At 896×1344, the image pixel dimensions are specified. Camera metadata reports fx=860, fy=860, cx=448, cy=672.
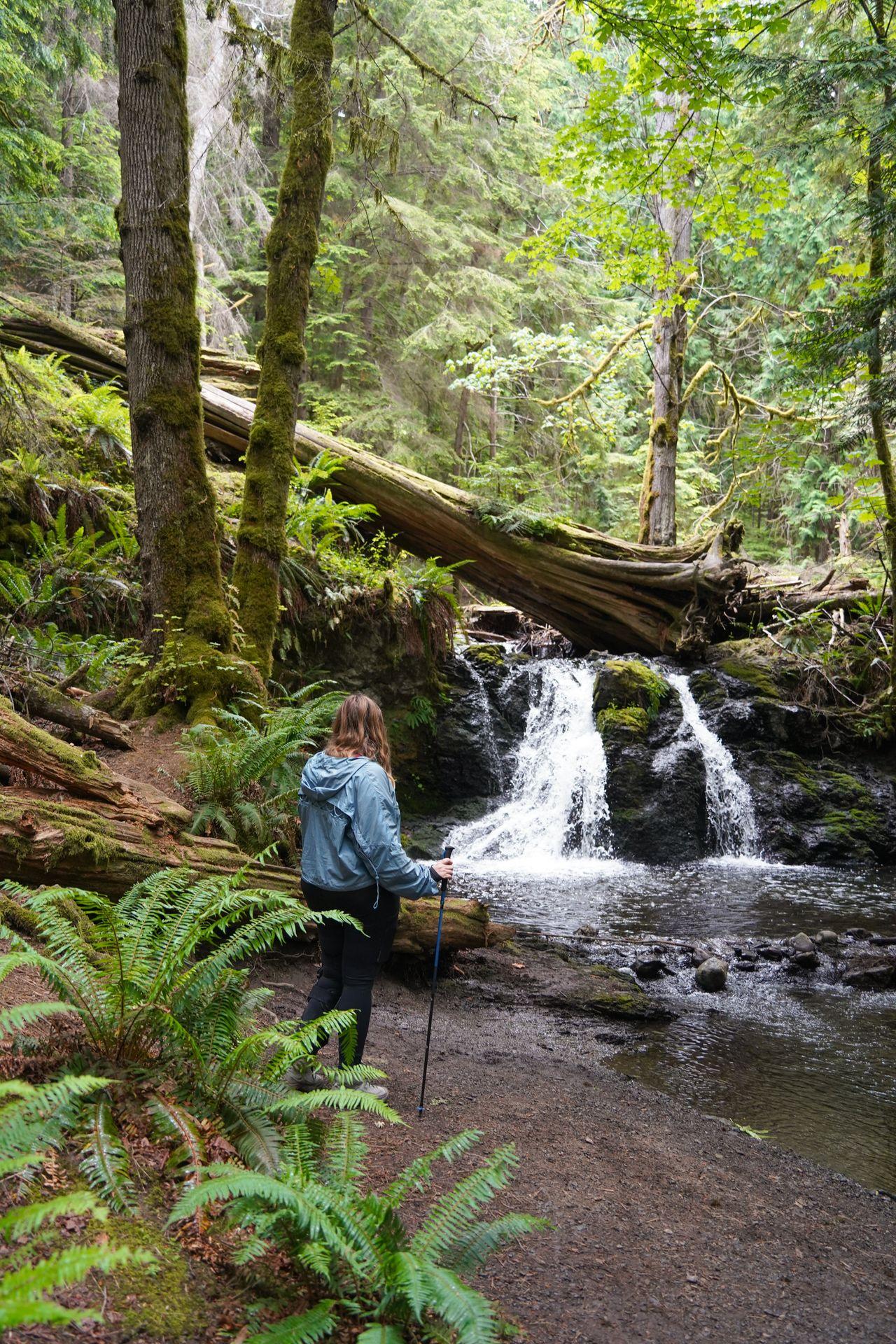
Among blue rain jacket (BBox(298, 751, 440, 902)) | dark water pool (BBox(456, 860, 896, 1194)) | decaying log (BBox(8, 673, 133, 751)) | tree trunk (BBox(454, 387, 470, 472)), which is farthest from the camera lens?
tree trunk (BBox(454, 387, 470, 472))

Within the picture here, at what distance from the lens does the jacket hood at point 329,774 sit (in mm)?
4051

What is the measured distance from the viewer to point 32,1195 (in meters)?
2.13

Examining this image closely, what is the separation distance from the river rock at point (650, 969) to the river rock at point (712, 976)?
28 centimetres

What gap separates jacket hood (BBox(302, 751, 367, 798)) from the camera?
4051 millimetres

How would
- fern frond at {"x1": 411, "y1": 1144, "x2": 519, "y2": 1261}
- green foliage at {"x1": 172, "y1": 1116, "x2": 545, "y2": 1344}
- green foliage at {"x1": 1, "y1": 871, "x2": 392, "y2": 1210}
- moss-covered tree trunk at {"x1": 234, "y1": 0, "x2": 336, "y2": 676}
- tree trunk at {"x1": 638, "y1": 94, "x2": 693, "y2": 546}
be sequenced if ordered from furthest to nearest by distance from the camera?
tree trunk at {"x1": 638, "y1": 94, "x2": 693, "y2": 546} < moss-covered tree trunk at {"x1": 234, "y1": 0, "x2": 336, "y2": 676} < green foliage at {"x1": 1, "y1": 871, "x2": 392, "y2": 1210} < fern frond at {"x1": 411, "y1": 1144, "x2": 519, "y2": 1261} < green foliage at {"x1": 172, "y1": 1116, "x2": 545, "y2": 1344}

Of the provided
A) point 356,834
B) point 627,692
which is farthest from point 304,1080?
point 627,692

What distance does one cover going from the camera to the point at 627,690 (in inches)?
523

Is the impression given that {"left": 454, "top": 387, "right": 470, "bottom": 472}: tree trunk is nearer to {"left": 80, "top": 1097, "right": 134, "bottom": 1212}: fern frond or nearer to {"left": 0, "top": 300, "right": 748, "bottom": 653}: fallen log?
{"left": 0, "top": 300, "right": 748, "bottom": 653}: fallen log

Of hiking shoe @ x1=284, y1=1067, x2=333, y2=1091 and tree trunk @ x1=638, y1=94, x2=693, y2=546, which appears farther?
tree trunk @ x1=638, y1=94, x2=693, y2=546

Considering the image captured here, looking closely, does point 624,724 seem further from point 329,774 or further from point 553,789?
point 329,774

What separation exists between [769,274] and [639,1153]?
25.4m

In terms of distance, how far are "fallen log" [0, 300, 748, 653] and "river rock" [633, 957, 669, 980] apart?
7209 mm

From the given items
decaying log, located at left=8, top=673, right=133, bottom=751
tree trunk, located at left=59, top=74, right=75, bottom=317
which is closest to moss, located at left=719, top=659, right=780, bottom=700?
decaying log, located at left=8, top=673, right=133, bottom=751

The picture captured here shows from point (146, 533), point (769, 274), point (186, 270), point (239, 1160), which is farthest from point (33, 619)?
point (769, 274)
